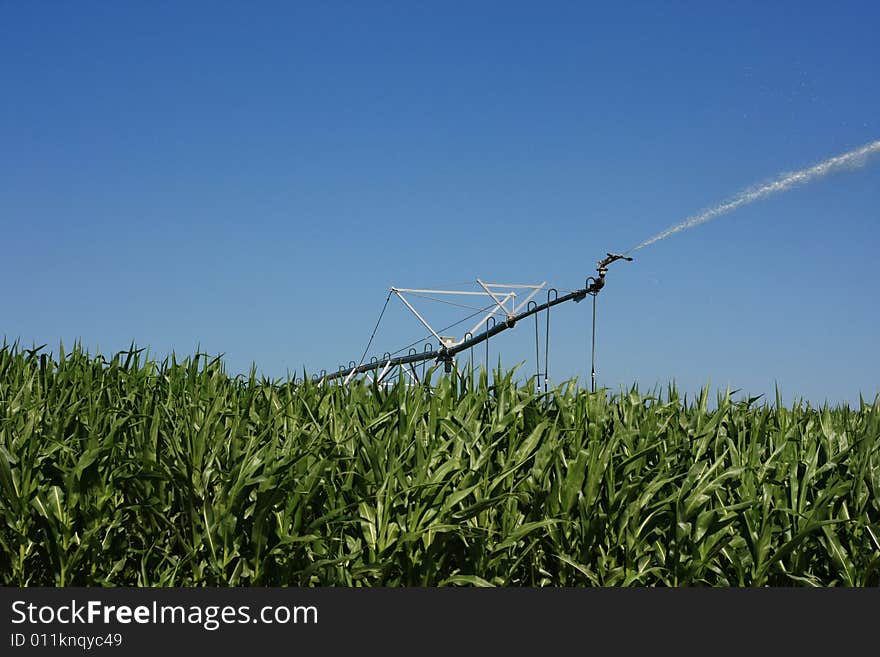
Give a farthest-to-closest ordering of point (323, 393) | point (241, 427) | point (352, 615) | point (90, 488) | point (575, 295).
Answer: point (575, 295) → point (323, 393) → point (241, 427) → point (90, 488) → point (352, 615)

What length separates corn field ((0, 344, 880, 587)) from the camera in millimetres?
4098

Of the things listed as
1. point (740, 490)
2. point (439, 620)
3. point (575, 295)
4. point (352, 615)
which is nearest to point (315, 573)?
point (352, 615)

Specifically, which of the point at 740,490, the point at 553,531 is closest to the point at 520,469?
the point at 553,531

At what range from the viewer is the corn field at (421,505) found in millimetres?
4098

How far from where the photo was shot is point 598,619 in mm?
4078

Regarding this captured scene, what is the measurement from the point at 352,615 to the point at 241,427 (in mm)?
1287

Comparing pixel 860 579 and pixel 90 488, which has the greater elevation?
pixel 90 488

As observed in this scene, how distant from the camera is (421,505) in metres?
4.10

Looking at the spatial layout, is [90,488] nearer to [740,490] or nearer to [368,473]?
[368,473]

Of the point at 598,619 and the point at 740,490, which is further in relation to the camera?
the point at 740,490

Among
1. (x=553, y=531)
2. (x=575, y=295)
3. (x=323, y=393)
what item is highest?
(x=575, y=295)

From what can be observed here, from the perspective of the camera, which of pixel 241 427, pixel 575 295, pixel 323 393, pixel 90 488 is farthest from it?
pixel 575 295

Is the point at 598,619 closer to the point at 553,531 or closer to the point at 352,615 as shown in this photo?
the point at 553,531

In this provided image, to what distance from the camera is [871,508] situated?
474 cm
